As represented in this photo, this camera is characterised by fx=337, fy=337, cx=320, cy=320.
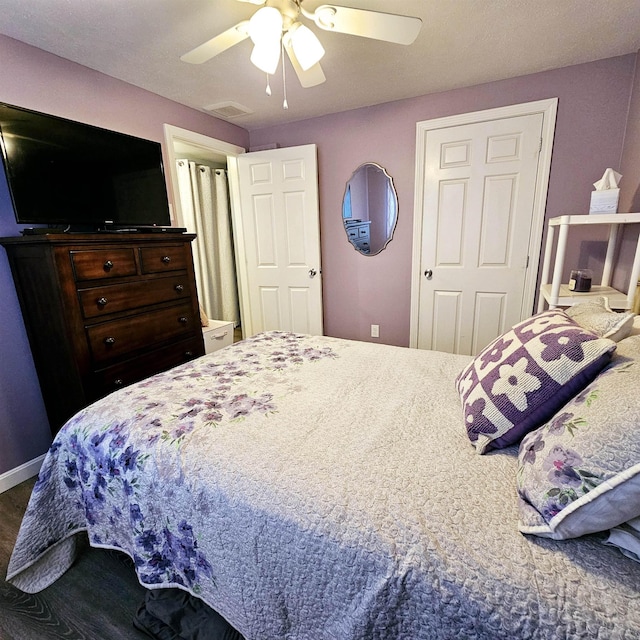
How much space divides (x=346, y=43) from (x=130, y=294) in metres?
1.90

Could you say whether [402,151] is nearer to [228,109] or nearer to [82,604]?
[228,109]

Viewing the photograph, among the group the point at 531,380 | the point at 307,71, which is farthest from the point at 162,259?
the point at 531,380

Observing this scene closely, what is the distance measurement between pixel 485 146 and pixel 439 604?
292 cm

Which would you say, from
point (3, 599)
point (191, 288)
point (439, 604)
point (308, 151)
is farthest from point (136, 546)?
point (308, 151)

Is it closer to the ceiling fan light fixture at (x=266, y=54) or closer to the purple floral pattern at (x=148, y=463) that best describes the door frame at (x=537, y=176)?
the ceiling fan light fixture at (x=266, y=54)

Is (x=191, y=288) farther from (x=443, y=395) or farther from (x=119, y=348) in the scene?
(x=443, y=395)

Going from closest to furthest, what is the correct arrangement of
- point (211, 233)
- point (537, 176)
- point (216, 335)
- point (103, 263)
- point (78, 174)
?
1. point (103, 263)
2. point (78, 174)
3. point (537, 176)
4. point (216, 335)
5. point (211, 233)

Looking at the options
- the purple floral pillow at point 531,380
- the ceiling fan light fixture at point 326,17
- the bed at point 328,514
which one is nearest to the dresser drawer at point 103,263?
the bed at point 328,514

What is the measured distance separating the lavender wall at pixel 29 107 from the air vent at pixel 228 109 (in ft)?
2.21

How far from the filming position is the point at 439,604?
0.64m

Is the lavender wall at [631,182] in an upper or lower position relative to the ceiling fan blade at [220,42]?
lower

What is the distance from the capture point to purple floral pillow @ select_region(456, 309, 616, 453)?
0.86 m

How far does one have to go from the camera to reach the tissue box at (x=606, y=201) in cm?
180

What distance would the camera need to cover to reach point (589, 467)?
2.12 ft
